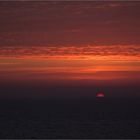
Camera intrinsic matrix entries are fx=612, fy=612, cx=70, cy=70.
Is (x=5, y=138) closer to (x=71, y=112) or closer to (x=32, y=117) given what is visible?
(x=32, y=117)

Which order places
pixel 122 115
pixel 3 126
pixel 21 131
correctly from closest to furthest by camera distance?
pixel 21 131 → pixel 3 126 → pixel 122 115

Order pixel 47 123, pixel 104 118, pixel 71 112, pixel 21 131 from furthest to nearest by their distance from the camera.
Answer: pixel 71 112
pixel 104 118
pixel 47 123
pixel 21 131

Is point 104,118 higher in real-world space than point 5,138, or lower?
A: higher

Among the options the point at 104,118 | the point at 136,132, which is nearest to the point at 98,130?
the point at 136,132

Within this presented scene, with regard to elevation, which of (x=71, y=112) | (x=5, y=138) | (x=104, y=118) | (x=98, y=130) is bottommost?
(x=5, y=138)

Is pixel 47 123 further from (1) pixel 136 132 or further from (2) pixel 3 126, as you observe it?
(1) pixel 136 132

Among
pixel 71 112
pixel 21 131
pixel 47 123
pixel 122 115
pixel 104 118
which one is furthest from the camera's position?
pixel 71 112

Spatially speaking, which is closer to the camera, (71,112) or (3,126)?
(3,126)

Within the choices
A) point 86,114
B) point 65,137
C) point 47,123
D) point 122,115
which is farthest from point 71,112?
point 65,137

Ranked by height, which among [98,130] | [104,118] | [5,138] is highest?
[104,118]
